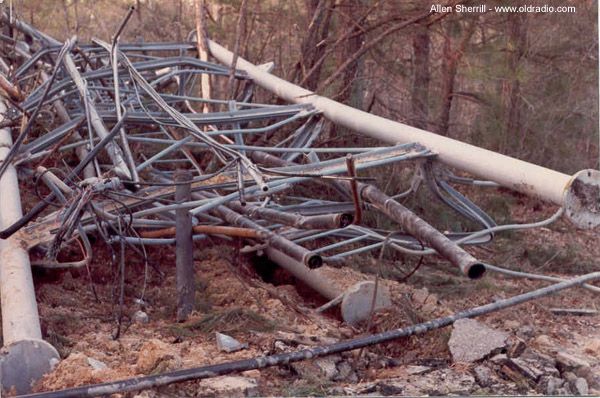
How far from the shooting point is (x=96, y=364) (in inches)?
145

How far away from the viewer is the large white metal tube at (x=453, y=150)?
13.5 feet

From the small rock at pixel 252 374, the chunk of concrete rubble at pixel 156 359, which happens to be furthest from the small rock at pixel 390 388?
the chunk of concrete rubble at pixel 156 359

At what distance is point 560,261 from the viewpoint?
7.30 meters

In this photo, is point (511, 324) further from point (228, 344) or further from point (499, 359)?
point (228, 344)

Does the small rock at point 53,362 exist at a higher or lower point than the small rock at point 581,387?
higher

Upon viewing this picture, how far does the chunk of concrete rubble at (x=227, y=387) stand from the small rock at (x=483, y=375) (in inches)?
42.7

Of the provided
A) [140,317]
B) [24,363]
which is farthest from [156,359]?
[140,317]

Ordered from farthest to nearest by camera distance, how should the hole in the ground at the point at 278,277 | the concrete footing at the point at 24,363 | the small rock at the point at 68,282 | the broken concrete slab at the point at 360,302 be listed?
the hole in the ground at the point at 278,277 < the small rock at the point at 68,282 < the broken concrete slab at the point at 360,302 < the concrete footing at the point at 24,363

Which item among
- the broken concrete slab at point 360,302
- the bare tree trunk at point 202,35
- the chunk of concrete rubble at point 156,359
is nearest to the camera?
the chunk of concrete rubble at point 156,359

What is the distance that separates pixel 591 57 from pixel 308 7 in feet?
9.29

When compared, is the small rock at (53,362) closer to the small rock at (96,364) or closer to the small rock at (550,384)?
the small rock at (96,364)

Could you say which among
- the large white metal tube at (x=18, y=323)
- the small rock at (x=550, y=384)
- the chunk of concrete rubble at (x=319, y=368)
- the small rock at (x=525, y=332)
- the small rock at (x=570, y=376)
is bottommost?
the small rock at (x=525, y=332)

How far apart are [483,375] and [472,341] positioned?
297 millimetres

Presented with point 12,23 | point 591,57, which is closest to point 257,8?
point 12,23
